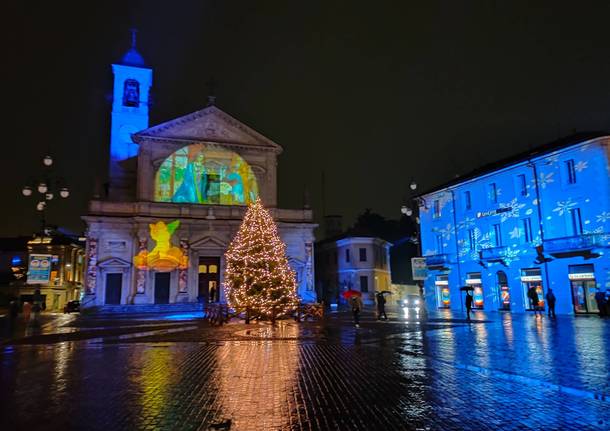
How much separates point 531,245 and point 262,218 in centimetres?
2074

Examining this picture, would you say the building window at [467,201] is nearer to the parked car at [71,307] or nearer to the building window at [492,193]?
the building window at [492,193]

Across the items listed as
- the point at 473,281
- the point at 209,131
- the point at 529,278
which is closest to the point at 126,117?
the point at 209,131

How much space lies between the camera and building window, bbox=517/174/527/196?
3712 cm

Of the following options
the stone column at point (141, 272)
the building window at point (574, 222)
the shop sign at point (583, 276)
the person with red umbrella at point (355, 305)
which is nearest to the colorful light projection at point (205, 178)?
the stone column at point (141, 272)

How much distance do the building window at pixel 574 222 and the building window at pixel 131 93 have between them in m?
46.1

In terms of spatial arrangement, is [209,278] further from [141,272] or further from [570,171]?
[570,171]

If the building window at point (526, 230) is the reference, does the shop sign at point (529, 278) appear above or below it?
below

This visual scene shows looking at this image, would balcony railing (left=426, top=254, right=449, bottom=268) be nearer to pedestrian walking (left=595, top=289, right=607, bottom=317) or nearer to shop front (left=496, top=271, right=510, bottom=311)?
shop front (left=496, top=271, right=510, bottom=311)

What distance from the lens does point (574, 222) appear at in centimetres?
3328

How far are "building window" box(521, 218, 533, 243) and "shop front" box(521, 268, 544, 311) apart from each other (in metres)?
2.30

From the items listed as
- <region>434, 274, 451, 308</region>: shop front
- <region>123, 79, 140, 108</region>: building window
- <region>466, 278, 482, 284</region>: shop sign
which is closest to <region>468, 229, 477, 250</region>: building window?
<region>466, 278, 482, 284</region>: shop sign

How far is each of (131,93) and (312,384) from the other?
2106 inches

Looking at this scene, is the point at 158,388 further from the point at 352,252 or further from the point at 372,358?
the point at 352,252

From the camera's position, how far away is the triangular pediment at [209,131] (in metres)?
48.4
